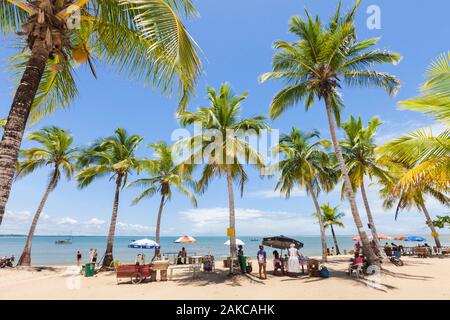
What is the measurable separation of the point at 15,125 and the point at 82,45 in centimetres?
250

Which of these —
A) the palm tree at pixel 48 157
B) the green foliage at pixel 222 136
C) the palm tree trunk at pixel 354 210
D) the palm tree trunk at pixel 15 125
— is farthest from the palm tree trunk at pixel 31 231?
the palm tree trunk at pixel 354 210

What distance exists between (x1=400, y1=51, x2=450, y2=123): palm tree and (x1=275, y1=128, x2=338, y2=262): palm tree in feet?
51.6

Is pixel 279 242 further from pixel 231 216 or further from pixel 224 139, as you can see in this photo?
pixel 224 139

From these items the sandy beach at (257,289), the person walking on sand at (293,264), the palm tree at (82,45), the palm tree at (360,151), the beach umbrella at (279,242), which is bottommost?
the sandy beach at (257,289)

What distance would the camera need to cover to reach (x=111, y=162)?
21656mm

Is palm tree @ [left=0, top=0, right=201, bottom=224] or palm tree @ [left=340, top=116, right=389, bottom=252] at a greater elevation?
palm tree @ [left=340, top=116, right=389, bottom=252]

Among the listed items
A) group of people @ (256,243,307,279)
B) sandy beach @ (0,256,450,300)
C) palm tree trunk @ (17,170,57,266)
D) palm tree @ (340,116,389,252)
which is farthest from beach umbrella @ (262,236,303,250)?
palm tree trunk @ (17,170,57,266)

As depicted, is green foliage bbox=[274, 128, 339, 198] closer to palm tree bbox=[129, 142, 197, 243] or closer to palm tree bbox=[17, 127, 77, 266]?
palm tree bbox=[129, 142, 197, 243]

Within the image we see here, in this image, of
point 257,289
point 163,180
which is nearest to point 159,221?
point 163,180

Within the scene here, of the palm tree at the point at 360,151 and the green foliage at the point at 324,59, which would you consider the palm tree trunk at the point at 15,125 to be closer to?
the green foliage at the point at 324,59

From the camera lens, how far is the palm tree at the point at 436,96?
20.9 ft

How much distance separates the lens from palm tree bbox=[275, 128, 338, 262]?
23.3 meters

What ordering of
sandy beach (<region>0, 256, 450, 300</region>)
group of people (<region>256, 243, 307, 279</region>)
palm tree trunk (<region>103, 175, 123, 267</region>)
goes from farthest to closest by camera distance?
palm tree trunk (<region>103, 175, 123, 267</region>) → group of people (<region>256, 243, 307, 279</region>) → sandy beach (<region>0, 256, 450, 300</region>)

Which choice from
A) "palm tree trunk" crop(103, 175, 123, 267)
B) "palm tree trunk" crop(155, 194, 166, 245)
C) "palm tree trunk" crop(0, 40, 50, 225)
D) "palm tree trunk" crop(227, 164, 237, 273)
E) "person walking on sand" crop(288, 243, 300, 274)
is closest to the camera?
"palm tree trunk" crop(0, 40, 50, 225)
